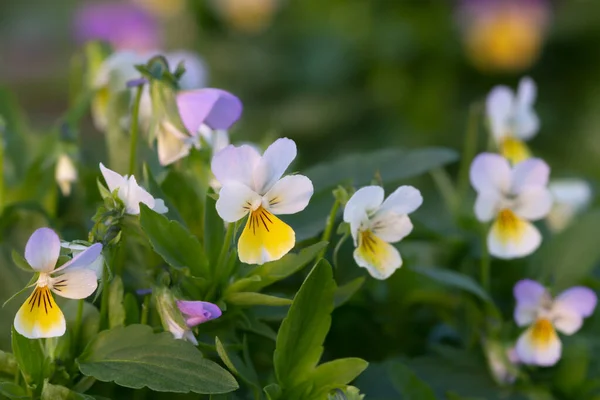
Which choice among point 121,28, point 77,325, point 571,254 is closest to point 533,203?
point 571,254

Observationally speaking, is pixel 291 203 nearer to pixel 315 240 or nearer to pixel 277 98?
pixel 315 240

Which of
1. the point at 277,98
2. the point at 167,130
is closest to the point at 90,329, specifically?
the point at 167,130

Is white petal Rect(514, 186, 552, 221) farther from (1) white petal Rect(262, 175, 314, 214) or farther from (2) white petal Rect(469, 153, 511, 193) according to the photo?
(1) white petal Rect(262, 175, 314, 214)

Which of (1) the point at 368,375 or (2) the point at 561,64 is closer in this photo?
(1) the point at 368,375

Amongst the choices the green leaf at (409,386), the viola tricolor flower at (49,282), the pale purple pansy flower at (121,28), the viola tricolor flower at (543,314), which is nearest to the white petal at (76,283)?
the viola tricolor flower at (49,282)

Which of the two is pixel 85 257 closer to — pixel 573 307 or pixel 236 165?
pixel 236 165

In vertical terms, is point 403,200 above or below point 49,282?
above
